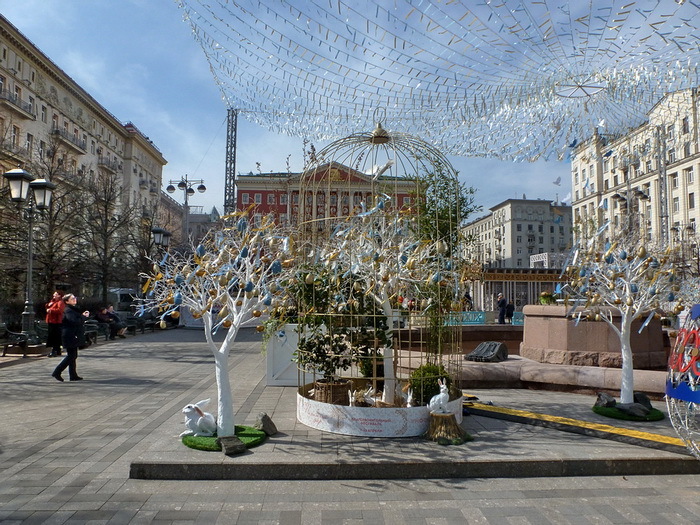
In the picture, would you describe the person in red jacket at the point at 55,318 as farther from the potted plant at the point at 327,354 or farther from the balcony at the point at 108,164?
the balcony at the point at 108,164

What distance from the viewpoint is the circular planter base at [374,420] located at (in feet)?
21.1

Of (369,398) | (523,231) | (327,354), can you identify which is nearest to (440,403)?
(369,398)

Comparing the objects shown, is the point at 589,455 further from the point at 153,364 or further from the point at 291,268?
the point at 153,364

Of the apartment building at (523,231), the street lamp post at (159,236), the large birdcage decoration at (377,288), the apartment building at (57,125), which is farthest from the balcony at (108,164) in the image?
the apartment building at (523,231)

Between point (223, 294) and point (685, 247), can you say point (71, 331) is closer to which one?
point (223, 294)

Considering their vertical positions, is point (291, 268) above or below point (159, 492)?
above

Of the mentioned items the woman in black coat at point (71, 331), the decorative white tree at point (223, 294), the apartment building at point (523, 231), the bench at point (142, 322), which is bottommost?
the bench at point (142, 322)

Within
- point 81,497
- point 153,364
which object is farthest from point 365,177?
point 153,364

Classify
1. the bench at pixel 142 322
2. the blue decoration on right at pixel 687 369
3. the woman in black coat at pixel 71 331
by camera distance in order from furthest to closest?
1. the bench at pixel 142 322
2. the woman in black coat at pixel 71 331
3. the blue decoration on right at pixel 687 369

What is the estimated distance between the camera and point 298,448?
591cm

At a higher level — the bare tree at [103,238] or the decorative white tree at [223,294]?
the bare tree at [103,238]

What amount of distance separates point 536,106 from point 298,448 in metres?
5.25

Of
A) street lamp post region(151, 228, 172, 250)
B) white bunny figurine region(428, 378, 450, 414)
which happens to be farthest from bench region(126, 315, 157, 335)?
white bunny figurine region(428, 378, 450, 414)

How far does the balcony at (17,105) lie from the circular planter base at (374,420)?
37.2 meters
